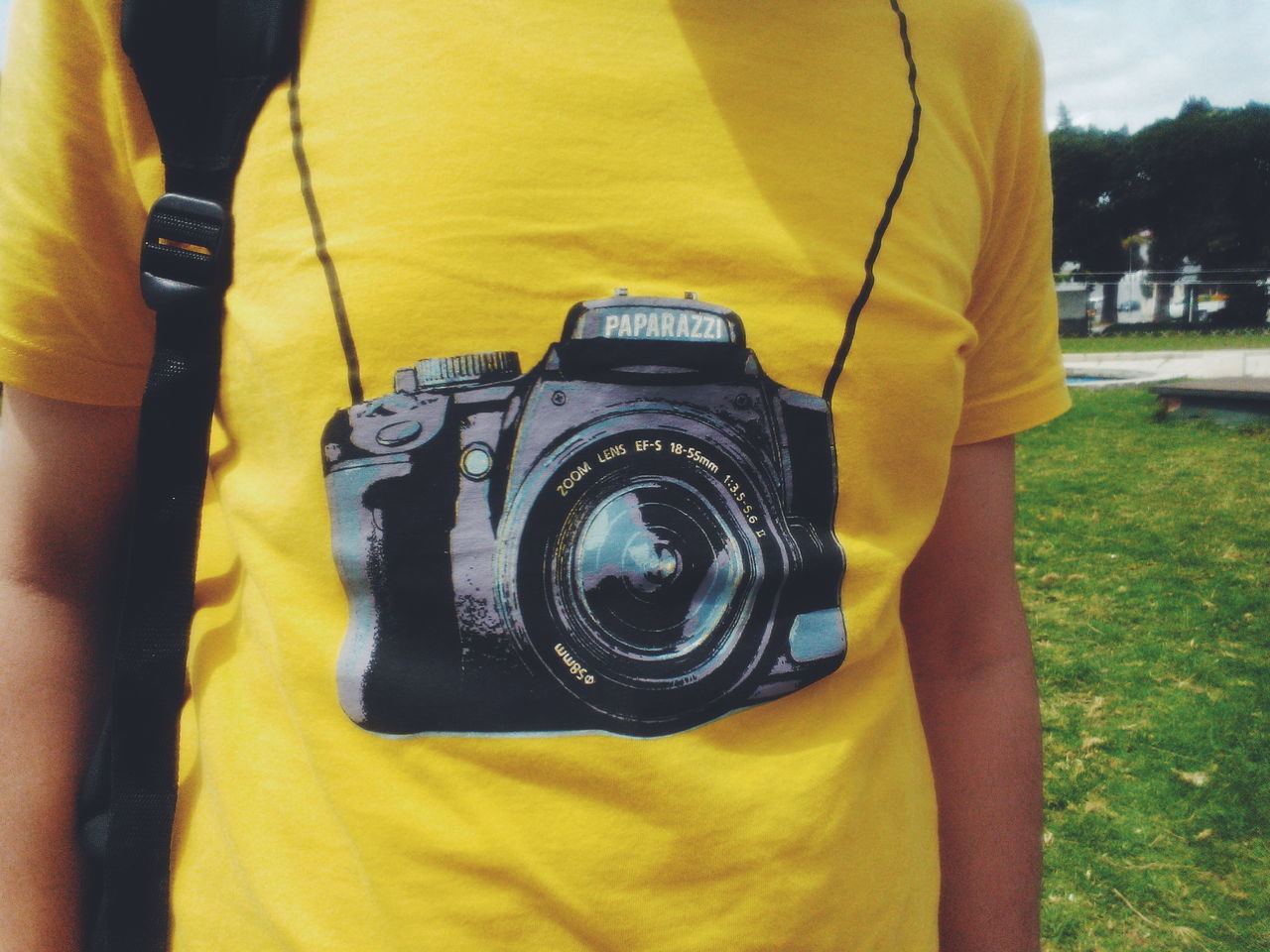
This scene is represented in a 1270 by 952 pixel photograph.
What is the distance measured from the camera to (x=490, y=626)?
2.40 ft

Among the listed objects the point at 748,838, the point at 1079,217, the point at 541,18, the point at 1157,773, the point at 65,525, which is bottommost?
the point at 1157,773

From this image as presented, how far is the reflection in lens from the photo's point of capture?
753 millimetres

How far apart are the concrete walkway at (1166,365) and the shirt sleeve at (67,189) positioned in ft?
40.7

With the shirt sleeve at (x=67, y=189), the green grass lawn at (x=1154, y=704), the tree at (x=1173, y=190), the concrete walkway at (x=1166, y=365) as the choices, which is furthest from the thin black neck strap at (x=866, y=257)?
the tree at (x=1173, y=190)

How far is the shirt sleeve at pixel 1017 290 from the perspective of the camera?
99 centimetres

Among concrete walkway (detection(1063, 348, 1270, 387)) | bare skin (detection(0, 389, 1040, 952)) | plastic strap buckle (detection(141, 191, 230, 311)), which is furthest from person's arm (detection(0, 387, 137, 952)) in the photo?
concrete walkway (detection(1063, 348, 1270, 387))

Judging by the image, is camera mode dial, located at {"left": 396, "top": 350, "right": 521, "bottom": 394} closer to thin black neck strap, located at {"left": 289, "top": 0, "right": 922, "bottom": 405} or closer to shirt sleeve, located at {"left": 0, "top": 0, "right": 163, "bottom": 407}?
thin black neck strap, located at {"left": 289, "top": 0, "right": 922, "bottom": 405}

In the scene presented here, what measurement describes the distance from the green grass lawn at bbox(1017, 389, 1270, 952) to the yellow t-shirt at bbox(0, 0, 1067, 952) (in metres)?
2.22

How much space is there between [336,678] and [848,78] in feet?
2.23

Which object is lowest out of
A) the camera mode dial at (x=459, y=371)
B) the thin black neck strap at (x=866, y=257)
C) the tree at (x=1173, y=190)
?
the camera mode dial at (x=459, y=371)

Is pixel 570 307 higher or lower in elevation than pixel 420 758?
higher

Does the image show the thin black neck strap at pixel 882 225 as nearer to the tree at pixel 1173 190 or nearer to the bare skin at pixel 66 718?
the bare skin at pixel 66 718

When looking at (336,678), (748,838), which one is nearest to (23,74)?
(336,678)

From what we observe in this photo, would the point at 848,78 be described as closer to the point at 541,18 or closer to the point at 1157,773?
the point at 541,18
